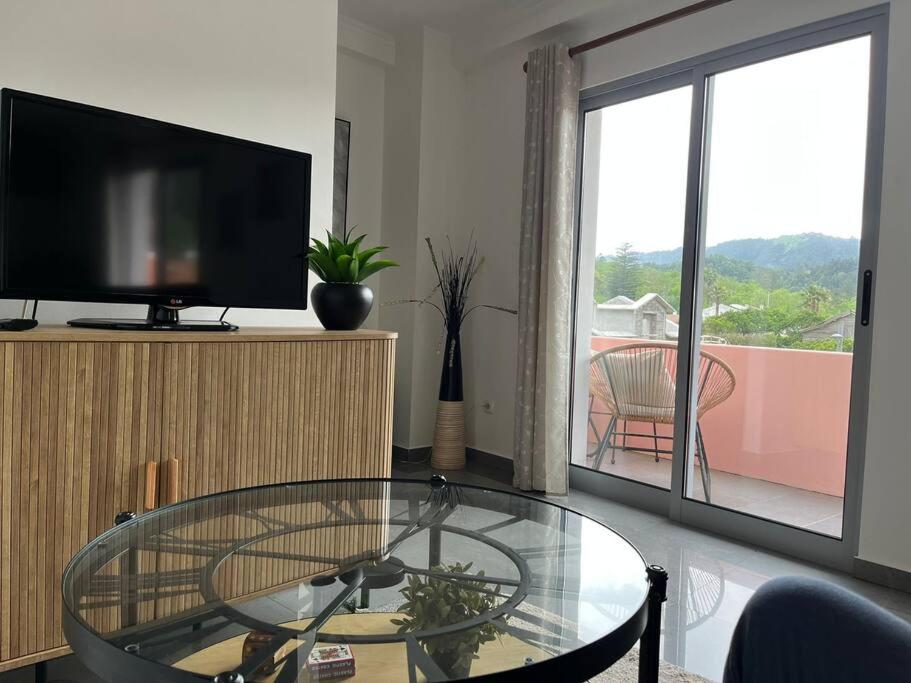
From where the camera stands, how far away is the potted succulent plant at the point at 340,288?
7.45 feet

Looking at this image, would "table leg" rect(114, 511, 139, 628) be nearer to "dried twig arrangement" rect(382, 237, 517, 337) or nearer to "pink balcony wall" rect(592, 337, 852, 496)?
"pink balcony wall" rect(592, 337, 852, 496)

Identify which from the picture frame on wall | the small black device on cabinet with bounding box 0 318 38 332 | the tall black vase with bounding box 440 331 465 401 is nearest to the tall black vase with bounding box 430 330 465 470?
the tall black vase with bounding box 440 331 465 401

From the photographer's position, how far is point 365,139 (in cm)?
429

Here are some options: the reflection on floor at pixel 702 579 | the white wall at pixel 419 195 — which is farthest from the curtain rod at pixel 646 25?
the reflection on floor at pixel 702 579

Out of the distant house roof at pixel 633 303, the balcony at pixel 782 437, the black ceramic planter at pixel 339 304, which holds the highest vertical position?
the distant house roof at pixel 633 303

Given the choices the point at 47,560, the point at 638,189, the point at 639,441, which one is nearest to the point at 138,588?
the point at 47,560

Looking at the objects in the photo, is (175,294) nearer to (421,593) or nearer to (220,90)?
(220,90)

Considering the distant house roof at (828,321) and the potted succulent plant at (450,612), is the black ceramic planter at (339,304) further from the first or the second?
the distant house roof at (828,321)

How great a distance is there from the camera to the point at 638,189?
3449 millimetres

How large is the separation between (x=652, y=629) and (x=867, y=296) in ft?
6.75

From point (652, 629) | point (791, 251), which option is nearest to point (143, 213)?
point (652, 629)

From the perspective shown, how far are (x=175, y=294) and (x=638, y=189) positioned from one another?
234cm

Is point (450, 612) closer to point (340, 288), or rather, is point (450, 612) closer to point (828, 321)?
point (340, 288)

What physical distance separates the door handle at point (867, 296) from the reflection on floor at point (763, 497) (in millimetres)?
706
